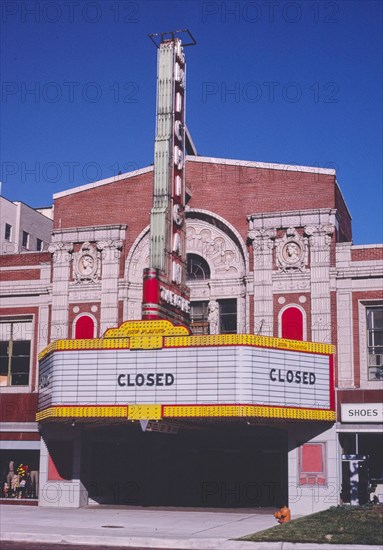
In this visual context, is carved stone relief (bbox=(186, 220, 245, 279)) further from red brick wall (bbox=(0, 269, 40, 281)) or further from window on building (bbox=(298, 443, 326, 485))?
window on building (bbox=(298, 443, 326, 485))

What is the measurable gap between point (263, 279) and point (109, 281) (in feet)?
23.7

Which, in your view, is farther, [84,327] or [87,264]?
[87,264]

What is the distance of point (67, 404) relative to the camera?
108 feet

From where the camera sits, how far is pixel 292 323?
36094 millimetres

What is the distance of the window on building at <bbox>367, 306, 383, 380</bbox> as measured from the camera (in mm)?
35125

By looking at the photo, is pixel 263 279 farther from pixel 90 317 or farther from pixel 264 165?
pixel 90 317

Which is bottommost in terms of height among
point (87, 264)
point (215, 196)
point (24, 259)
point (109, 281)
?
point (109, 281)

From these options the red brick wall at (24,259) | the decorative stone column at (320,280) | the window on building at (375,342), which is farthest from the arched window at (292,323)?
the red brick wall at (24,259)

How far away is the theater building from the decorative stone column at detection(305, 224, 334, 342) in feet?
0.20

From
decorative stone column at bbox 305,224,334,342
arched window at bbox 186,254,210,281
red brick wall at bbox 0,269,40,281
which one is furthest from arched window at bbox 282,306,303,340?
red brick wall at bbox 0,269,40,281

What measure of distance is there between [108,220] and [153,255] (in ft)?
20.3

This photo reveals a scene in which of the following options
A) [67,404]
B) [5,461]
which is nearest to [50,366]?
[67,404]

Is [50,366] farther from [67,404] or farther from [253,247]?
[253,247]

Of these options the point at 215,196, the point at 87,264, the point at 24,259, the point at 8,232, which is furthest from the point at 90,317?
the point at 8,232
